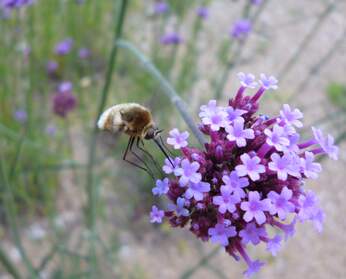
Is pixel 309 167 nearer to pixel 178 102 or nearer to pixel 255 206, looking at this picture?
pixel 255 206

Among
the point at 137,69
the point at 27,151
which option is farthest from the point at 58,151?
the point at 137,69

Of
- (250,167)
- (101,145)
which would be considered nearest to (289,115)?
(250,167)

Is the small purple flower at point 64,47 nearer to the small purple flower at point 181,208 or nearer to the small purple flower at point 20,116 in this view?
the small purple flower at point 20,116

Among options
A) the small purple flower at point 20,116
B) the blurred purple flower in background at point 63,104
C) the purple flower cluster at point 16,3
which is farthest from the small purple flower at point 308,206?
the small purple flower at point 20,116

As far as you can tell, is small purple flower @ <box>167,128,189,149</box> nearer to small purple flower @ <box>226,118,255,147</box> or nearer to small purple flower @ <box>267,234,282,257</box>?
small purple flower @ <box>226,118,255,147</box>

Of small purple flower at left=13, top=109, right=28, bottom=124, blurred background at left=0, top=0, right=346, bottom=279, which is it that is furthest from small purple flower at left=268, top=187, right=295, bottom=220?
small purple flower at left=13, top=109, right=28, bottom=124

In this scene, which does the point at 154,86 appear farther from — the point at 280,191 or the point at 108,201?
the point at 280,191
